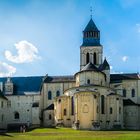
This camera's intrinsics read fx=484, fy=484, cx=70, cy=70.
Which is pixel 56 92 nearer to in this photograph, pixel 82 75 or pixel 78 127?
pixel 82 75

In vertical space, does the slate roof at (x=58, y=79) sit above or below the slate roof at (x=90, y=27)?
below

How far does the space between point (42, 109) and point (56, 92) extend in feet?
19.1

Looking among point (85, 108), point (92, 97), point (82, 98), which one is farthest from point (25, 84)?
point (92, 97)

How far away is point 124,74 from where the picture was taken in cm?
12556

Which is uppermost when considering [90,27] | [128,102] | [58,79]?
[90,27]

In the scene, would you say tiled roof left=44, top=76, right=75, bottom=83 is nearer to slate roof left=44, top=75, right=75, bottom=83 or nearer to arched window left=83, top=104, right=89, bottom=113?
slate roof left=44, top=75, right=75, bottom=83

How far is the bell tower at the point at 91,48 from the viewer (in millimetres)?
131750

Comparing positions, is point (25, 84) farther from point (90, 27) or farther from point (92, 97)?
point (92, 97)

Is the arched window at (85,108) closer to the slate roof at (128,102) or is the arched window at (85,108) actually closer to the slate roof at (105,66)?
the slate roof at (128,102)

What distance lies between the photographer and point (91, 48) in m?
132

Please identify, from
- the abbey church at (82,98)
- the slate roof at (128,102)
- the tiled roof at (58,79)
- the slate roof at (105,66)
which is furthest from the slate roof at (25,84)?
the slate roof at (128,102)

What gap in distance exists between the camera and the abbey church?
107 meters

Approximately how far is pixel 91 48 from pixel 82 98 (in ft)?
94.9

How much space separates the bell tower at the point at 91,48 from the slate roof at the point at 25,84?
12839mm
